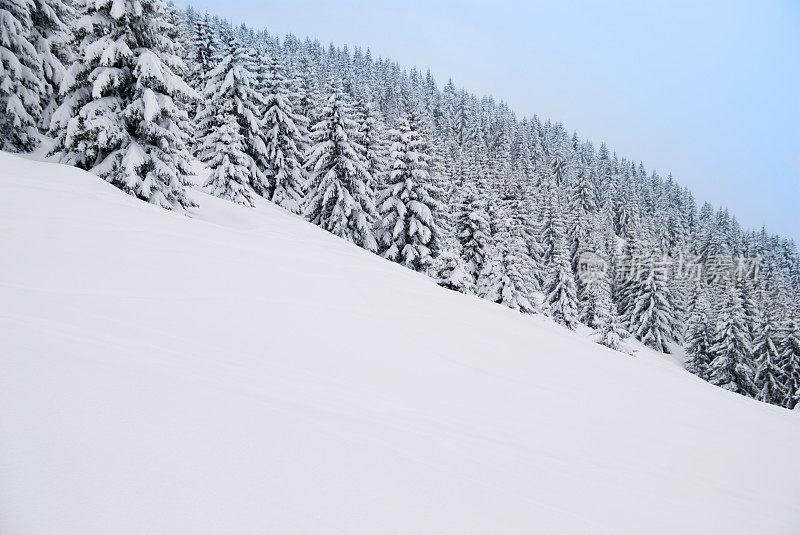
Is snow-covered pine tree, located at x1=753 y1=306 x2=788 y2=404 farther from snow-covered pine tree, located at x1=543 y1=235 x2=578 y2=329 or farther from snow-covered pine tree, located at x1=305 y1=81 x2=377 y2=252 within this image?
snow-covered pine tree, located at x1=305 y1=81 x2=377 y2=252

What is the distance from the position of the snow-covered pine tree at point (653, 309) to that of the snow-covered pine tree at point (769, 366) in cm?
905

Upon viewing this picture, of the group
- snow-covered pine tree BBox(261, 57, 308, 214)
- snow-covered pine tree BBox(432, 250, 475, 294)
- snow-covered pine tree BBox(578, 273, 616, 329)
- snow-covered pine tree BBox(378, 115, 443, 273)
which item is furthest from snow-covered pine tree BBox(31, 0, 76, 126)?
snow-covered pine tree BBox(578, 273, 616, 329)

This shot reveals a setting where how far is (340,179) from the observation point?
26922mm

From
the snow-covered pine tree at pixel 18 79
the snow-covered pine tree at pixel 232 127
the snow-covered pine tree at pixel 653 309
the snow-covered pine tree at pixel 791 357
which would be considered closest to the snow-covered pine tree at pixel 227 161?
the snow-covered pine tree at pixel 232 127

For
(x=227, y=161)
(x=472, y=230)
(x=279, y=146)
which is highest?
(x=279, y=146)

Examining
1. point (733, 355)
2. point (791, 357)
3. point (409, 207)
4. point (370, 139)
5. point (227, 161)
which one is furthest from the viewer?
point (733, 355)

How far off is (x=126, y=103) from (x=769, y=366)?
170 feet

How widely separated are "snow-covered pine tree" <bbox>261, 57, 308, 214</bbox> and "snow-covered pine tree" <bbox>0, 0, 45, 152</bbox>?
45.5 feet

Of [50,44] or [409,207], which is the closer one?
[50,44]

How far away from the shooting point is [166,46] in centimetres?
1424

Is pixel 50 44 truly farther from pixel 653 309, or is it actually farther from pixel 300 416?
pixel 653 309

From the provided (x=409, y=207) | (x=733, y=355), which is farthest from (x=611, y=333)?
(x=409, y=207)

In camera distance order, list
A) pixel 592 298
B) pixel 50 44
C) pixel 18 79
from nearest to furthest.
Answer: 1. pixel 18 79
2. pixel 50 44
3. pixel 592 298

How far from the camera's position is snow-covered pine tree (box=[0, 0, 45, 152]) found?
1404cm
